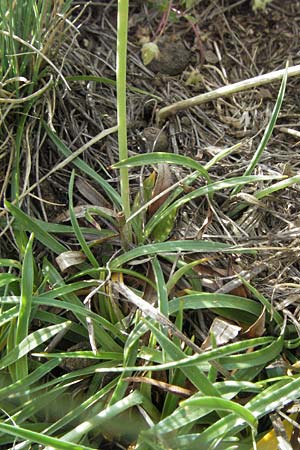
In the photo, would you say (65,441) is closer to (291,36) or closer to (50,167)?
(50,167)

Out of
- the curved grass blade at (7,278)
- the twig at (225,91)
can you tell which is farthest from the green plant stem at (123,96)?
the twig at (225,91)

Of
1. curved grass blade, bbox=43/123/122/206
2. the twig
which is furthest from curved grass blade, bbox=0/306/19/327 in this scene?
the twig

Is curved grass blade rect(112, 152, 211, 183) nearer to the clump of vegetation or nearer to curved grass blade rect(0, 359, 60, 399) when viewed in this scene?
the clump of vegetation

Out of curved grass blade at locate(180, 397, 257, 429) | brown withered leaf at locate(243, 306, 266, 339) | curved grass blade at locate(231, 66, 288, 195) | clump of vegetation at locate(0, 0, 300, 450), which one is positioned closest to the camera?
curved grass blade at locate(180, 397, 257, 429)

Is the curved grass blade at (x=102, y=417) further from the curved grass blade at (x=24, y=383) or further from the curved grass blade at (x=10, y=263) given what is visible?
the curved grass blade at (x=10, y=263)

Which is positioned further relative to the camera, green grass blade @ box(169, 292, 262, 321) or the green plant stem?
green grass blade @ box(169, 292, 262, 321)

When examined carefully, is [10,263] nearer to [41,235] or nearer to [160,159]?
[41,235]

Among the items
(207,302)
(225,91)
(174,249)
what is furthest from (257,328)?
(225,91)
